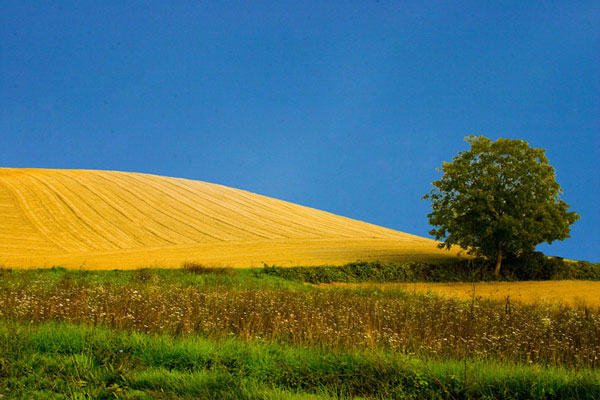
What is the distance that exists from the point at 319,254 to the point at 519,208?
15.3 metres

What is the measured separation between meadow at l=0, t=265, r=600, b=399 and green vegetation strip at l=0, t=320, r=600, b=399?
0.07ft

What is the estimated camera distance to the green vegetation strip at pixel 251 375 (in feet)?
19.1

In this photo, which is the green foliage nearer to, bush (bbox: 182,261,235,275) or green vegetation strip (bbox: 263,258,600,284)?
green vegetation strip (bbox: 263,258,600,284)

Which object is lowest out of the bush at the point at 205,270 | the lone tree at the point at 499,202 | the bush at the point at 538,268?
the bush at the point at 205,270

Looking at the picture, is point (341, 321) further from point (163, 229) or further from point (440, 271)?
point (163, 229)

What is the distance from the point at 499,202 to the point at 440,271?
6.07 meters

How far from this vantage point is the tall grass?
331 inches

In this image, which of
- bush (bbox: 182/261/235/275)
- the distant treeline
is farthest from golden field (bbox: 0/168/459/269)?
bush (bbox: 182/261/235/275)

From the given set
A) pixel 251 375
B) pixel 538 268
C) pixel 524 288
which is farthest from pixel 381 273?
pixel 251 375

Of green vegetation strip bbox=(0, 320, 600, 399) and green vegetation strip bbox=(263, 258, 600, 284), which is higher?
green vegetation strip bbox=(263, 258, 600, 284)

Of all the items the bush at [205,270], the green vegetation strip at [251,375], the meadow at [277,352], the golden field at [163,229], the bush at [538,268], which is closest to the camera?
the green vegetation strip at [251,375]

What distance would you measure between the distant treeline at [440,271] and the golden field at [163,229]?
364cm

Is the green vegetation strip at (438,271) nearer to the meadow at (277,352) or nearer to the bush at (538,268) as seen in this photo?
the bush at (538,268)

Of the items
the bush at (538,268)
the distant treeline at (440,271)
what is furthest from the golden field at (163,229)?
the bush at (538,268)
